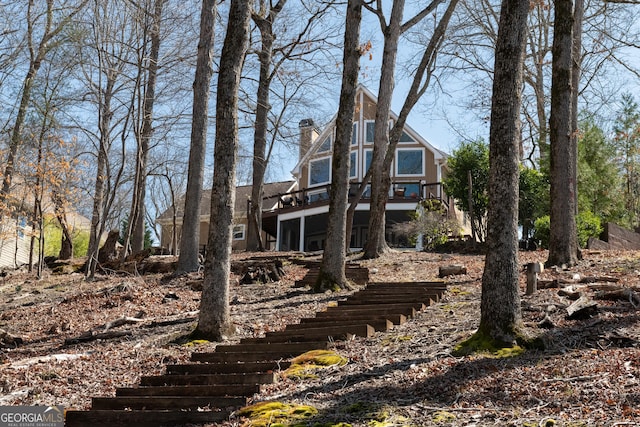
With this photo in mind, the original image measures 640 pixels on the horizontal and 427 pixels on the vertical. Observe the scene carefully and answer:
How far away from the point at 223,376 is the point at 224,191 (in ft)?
10.2

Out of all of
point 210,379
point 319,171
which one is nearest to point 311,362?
point 210,379

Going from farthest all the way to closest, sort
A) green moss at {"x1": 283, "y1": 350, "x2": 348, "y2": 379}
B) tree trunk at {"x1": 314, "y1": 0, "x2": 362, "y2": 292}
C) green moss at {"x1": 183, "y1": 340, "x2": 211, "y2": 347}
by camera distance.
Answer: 1. tree trunk at {"x1": 314, "y1": 0, "x2": 362, "y2": 292}
2. green moss at {"x1": 183, "y1": 340, "x2": 211, "y2": 347}
3. green moss at {"x1": 283, "y1": 350, "x2": 348, "y2": 379}

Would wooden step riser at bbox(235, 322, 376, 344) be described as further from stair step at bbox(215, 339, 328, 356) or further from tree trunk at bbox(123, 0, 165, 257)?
tree trunk at bbox(123, 0, 165, 257)

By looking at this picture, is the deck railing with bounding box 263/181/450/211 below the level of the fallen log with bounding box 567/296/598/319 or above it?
above

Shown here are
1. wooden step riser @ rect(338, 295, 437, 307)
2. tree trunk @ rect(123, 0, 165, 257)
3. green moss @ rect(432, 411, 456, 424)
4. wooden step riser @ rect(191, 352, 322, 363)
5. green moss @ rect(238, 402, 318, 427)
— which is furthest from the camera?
tree trunk @ rect(123, 0, 165, 257)

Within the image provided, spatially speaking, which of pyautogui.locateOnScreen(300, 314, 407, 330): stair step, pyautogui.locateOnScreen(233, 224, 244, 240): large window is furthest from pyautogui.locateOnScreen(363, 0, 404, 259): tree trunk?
Result: pyautogui.locateOnScreen(233, 224, 244, 240): large window

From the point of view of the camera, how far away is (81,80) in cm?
1942

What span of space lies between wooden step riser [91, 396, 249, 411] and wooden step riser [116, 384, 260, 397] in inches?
7.7

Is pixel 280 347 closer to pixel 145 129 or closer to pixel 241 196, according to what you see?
pixel 145 129

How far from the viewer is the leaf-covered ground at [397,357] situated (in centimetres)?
512

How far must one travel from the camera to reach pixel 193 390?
6.66 meters

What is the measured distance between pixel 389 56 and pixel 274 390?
13.8 metres

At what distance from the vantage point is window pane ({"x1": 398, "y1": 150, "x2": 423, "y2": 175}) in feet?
111

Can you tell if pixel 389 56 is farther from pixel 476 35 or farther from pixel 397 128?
pixel 476 35
